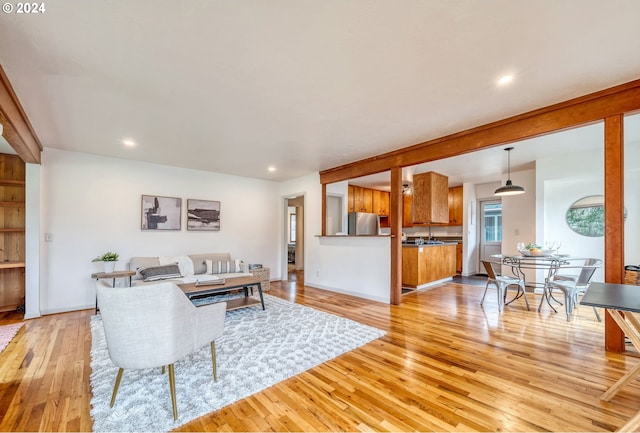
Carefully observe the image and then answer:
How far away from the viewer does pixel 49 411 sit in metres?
1.82

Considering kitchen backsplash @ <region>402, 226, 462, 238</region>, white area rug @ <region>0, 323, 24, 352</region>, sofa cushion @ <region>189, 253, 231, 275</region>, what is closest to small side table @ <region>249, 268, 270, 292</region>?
sofa cushion @ <region>189, 253, 231, 275</region>

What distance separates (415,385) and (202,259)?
13.8 ft

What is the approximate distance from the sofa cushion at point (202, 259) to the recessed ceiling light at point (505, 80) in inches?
194

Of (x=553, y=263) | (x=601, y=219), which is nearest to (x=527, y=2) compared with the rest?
(x=553, y=263)

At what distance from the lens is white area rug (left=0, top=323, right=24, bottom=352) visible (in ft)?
9.63

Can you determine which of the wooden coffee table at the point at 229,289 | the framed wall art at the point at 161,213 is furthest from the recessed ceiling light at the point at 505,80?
the framed wall art at the point at 161,213

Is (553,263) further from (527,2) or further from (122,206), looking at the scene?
(122,206)

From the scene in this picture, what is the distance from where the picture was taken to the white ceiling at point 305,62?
162cm

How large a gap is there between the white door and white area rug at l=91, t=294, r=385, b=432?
5689mm

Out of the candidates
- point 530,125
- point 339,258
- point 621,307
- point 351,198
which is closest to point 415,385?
point 621,307

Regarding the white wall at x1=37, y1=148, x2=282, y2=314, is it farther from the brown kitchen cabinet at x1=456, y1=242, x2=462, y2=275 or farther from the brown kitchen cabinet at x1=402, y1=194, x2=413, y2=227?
the brown kitchen cabinet at x1=456, y1=242, x2=462, y2=275

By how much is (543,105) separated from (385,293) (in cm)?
325

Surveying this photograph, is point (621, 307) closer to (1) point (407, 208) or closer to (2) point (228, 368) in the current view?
(2) point (228, 368)

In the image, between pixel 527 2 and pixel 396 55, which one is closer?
pixel 527 2
